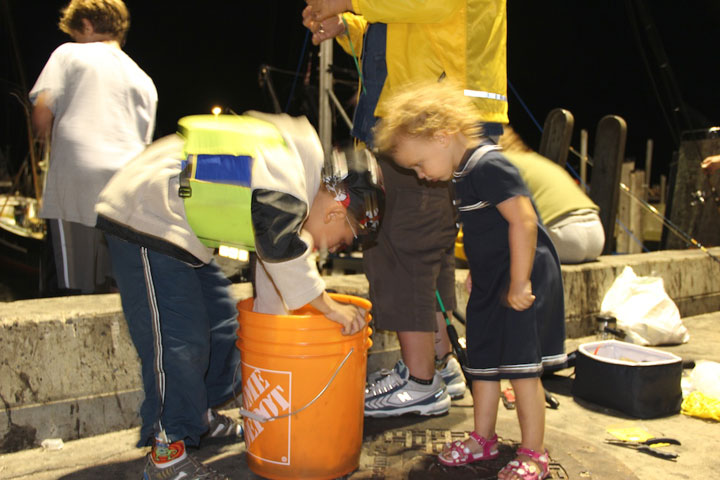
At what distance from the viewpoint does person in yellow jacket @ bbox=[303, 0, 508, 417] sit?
245 cm

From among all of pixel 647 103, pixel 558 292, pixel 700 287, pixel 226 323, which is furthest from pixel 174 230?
pixel 647 103

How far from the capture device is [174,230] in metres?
2.02

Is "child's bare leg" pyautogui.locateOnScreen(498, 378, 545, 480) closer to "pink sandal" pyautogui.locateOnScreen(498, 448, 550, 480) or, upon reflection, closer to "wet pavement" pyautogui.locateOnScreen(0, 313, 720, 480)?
"pink sandal" pyautogui.locateOnScreen(498, 448, 550, 480)

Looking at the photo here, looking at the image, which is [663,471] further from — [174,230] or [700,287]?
[700,287]

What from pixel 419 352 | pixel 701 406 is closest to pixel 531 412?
pixel 419 352

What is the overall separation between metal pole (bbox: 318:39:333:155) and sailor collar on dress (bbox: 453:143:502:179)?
880cm

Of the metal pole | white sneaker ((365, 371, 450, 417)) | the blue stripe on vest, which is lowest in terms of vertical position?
white sneaker ((365, 371, 450, 417))

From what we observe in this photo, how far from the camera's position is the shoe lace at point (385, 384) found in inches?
108

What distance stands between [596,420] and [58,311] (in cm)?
247

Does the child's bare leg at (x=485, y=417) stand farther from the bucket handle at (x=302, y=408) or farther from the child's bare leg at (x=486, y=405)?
the bucket handle at (x=302, y=408)

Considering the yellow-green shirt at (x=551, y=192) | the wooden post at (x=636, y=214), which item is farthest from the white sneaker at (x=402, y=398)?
the wooden post at (x=636, y=214)

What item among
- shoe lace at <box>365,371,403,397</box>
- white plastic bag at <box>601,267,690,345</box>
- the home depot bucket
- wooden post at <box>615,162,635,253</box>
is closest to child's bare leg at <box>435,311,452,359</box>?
shoe lace at <box>365,371,403,397</box>

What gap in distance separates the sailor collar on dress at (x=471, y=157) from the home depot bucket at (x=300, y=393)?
2.16 feet

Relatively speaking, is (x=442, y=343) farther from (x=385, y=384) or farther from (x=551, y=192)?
(x=551, y=192)
